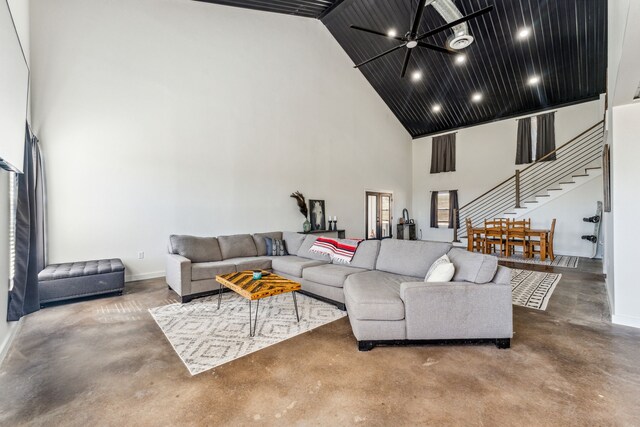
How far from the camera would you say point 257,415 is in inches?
68.4

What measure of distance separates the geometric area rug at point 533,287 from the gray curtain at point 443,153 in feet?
16.5

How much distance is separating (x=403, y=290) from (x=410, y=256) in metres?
1.04

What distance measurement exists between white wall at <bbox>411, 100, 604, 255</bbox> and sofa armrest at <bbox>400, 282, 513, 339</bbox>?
Answer: 22.0 ft

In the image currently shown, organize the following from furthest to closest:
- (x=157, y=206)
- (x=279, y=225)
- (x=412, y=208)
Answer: (x=412, y=208)
(x=279, y=225)
(x=157, y=206)

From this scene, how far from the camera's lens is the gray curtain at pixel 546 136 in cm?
775

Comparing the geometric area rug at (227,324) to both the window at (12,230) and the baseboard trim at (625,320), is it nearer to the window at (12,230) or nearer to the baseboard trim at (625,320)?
the window at (12,230)

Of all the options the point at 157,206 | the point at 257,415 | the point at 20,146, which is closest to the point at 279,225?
the point at 157,206

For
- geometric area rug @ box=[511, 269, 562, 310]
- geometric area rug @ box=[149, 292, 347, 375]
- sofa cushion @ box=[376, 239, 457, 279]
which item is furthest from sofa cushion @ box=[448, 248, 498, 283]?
geometric area rug @ box=[511, 269, 562, 310]

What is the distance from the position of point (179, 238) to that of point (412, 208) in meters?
8.34

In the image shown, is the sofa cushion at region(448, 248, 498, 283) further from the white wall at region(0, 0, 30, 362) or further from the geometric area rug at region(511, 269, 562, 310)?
the white wall at region(0, 0, 30, 362)

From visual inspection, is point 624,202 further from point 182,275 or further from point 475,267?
point 182,275

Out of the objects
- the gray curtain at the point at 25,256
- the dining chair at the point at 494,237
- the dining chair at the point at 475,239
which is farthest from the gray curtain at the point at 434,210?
the gray curtain at the point at 25,256

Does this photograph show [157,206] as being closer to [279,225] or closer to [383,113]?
[279,225]

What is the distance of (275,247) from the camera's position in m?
5.15
